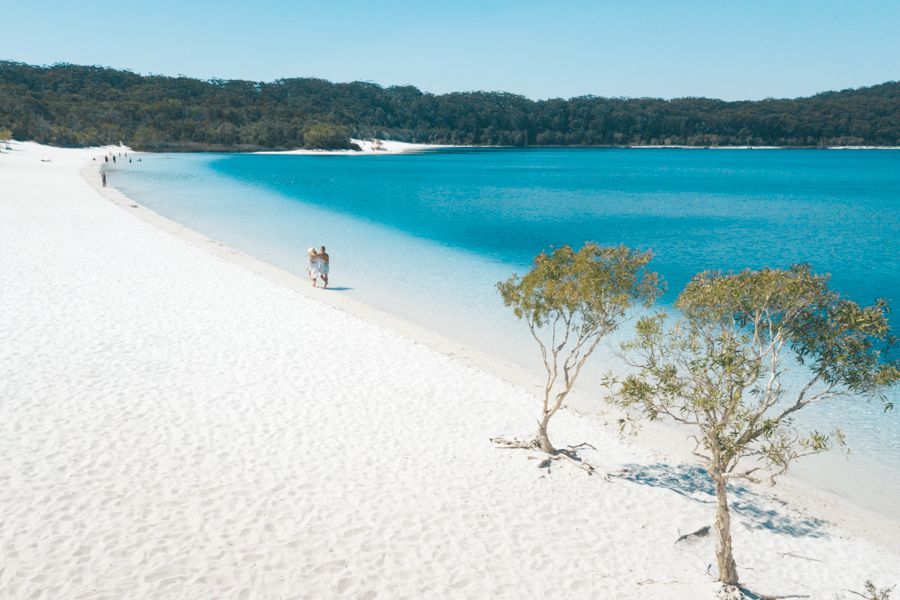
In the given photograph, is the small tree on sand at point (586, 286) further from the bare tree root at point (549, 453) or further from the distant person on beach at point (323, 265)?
the distant person on beach at point (323, 265)

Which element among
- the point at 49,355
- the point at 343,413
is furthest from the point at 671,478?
the point at 49,355

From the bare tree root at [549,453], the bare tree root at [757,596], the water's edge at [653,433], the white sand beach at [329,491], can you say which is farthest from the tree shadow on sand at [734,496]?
the bare tree root at [757,596]

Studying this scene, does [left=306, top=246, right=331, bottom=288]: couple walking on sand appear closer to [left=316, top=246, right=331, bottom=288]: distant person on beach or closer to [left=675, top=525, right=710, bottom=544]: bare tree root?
[left=316, top=246, right=331, bottom=288]: distant person on beach

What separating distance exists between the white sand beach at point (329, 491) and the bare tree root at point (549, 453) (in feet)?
0.55

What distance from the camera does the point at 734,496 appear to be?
10867 mm

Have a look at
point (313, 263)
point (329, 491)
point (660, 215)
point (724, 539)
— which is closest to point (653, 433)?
point (724, 539)

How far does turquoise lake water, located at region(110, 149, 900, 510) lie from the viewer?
23.9 m

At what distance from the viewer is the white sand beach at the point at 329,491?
7980 millimetres

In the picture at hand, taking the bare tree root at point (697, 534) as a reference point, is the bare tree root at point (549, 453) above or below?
above

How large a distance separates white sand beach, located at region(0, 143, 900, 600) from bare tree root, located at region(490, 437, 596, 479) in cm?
17

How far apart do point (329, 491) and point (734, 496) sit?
23.2 feet

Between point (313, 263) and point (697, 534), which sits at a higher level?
point (313, 263)

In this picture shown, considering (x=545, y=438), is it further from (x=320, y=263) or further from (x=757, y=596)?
(x=320, y=263)

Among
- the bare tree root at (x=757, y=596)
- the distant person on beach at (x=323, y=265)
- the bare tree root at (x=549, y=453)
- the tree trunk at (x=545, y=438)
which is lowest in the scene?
the bare tree root at (x=757, y=596)
